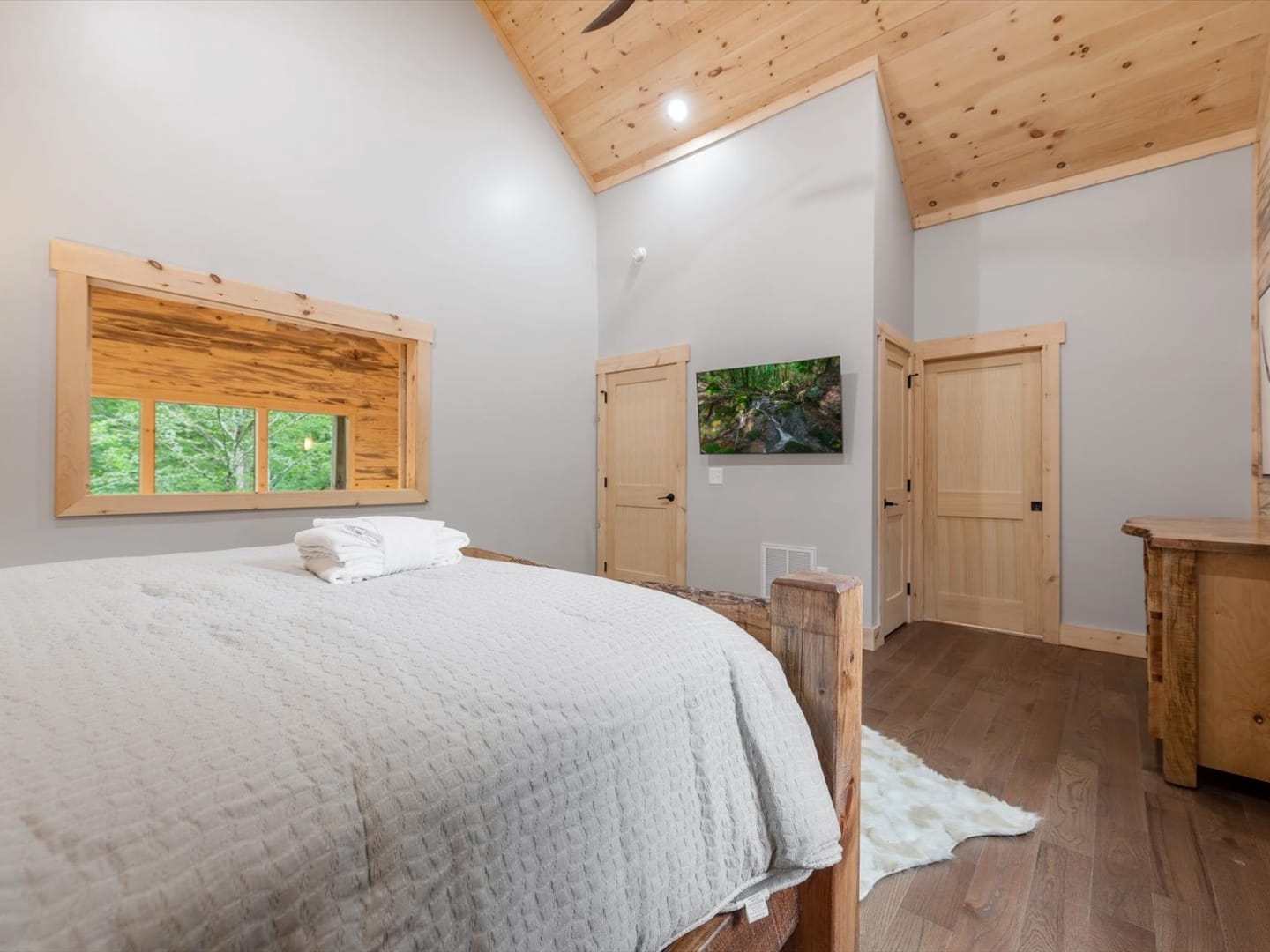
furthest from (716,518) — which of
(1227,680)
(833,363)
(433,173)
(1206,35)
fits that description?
(1206,35)

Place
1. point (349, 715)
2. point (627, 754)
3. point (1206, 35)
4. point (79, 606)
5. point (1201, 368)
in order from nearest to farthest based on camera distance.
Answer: point (349, 715) → point (627, 754) → point (79, 606) → point (1206, 35) → point (1201, 368)

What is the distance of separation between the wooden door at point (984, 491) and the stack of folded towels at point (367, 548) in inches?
145

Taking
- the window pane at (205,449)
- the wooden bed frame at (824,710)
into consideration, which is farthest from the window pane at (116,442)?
the wooden bed frame at (824,710)

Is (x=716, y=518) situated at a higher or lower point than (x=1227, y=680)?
higher

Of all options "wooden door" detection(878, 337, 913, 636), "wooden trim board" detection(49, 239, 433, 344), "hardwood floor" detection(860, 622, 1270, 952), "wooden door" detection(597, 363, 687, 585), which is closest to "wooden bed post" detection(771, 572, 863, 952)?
"hardwood floor" detection(860, 622, 1270, 952)

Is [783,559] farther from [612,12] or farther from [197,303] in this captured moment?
[197,303]

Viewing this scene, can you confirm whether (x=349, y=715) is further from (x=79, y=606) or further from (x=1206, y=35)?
(x=1206, y=35)

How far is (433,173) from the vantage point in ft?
11.8

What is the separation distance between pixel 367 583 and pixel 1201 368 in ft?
14.0

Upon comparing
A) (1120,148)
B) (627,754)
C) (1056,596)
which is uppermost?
(1120,148)

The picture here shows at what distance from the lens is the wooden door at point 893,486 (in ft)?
11.5

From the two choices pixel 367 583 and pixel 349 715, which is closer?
pixel 349 715

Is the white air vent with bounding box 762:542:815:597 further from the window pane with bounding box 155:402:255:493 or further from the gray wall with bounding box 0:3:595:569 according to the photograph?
the window pane with bounding box 155:402:255:493

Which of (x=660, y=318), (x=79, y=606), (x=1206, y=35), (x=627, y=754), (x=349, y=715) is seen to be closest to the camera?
(x=349, y=715)
